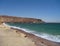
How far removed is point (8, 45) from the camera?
7.72 m

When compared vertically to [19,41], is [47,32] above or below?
below

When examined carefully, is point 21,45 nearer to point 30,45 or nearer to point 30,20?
point 30,45

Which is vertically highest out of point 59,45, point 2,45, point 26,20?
point 2,45

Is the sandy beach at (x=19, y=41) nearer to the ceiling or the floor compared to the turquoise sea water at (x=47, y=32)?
nearer to the ceiling

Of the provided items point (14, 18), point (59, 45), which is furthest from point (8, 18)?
point (59, 45)

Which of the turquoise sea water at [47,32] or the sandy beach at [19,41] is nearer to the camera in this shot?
the sandy beach at [19,41]

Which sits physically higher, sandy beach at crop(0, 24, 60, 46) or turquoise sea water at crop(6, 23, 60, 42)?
sandy beach at crop(0, 24, 60, 46)

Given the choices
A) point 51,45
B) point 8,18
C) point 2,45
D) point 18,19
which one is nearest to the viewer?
point 2,45

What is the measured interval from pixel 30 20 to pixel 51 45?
12591 centimetres

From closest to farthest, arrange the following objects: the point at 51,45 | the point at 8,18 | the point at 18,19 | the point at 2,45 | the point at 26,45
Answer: the point at 2,45
the point at 26,45
the point at 51,45
the point at 8,18
the point at 18,19

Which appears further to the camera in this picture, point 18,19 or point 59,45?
point 18,19

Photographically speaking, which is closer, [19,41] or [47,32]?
[19,41]

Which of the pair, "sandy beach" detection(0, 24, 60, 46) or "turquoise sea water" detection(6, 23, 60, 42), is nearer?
"sandy beach" detection(0, 24, 60, 46)

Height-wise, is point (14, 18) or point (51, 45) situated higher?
point (51, 45)
